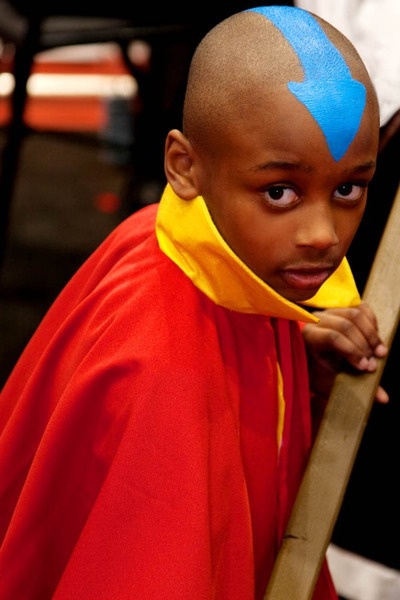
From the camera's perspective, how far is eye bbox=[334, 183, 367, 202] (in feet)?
2.91

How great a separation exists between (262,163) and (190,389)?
0.19m

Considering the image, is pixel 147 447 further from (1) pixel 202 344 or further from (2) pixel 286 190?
(2) pixel 286 190

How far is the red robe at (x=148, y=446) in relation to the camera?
0.90 meters

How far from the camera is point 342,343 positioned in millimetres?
1075

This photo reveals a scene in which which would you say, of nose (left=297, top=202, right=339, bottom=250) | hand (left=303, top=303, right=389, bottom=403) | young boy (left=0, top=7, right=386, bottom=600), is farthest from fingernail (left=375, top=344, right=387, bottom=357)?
nose (left=297, top=202, right=339, bottom=250)

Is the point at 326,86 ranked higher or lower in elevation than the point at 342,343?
higher

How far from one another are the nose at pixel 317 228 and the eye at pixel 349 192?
0.07 feet

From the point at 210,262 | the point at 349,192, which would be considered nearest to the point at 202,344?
the point at 210,262

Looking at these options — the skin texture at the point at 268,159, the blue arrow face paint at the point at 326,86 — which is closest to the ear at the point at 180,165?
the skin texture at the point at 268,159

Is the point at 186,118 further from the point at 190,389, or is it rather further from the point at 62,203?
the point at 62,203

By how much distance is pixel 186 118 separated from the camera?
2.97ft

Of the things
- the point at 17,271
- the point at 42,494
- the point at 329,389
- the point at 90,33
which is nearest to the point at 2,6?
the point at 90,33

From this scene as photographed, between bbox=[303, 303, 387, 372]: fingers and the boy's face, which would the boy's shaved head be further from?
bbox=[303, 303, 387, 372]: fingers

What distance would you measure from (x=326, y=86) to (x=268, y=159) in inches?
2.8
